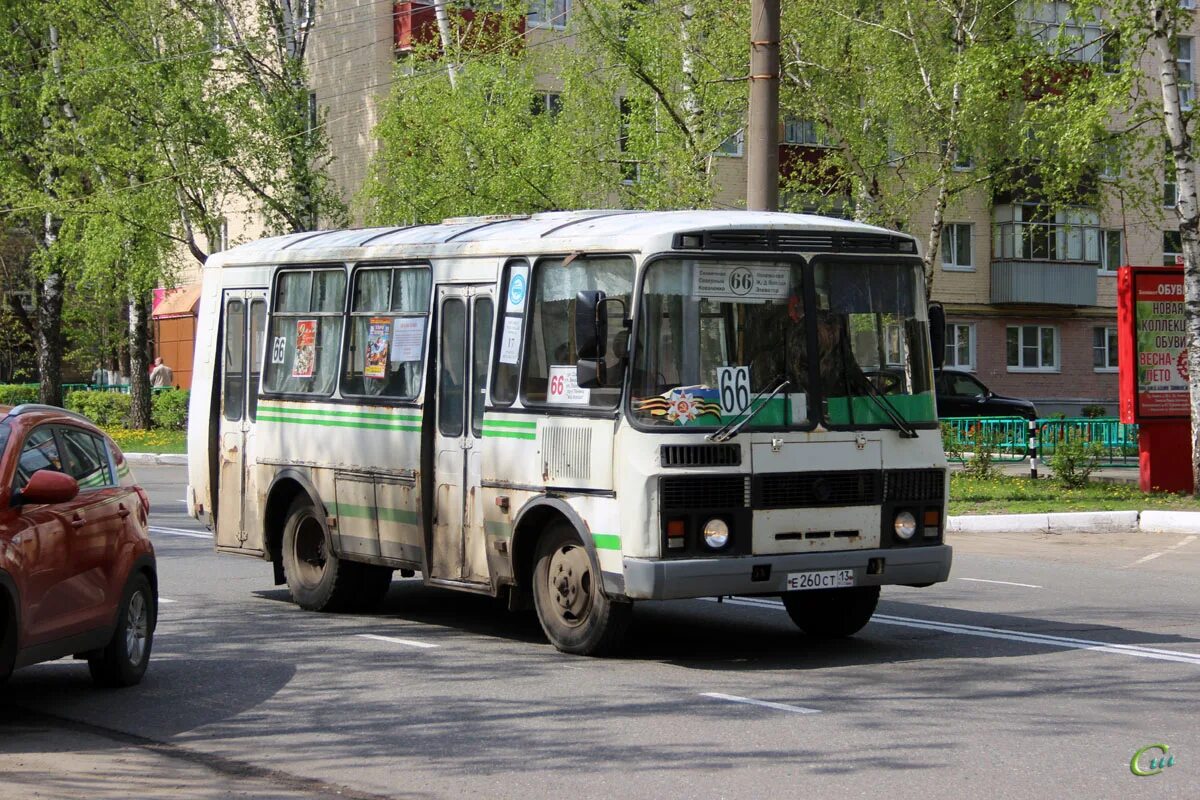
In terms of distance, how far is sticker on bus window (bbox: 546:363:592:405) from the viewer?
1107 cm

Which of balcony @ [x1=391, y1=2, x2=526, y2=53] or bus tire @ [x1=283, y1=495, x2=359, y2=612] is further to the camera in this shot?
balcony @ [x1=391, y1=2, x2=526, y2=53]

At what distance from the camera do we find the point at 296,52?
4028cm

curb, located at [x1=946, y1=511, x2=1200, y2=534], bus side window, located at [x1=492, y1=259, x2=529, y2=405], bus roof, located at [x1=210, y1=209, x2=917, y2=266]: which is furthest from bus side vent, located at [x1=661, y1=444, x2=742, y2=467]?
curb, located at [x1=946, y1=511, x2=1200, y2=534]

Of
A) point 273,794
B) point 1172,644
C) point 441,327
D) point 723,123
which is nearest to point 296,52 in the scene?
point 723,123

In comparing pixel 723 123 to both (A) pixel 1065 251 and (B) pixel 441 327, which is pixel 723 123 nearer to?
(B) pixel 441 327

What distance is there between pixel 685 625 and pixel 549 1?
25.2 m

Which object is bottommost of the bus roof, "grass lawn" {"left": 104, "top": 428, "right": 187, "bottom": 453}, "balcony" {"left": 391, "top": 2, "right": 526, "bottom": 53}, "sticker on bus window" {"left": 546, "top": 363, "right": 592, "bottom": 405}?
"grass lawn" {"left": 104, "top": 428, "right": 187, "bottom": 453}

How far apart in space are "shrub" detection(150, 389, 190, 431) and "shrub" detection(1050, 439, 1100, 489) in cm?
2483

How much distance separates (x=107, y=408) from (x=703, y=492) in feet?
127

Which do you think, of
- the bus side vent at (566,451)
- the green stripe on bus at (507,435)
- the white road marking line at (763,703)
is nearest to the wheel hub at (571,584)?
the bus side vent at (566,451)

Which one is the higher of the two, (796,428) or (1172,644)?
(796,428)

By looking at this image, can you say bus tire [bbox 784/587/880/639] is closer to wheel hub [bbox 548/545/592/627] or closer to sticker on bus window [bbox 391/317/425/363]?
wheel hub [bbox 548/545/592/627]

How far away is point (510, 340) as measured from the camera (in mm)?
11812

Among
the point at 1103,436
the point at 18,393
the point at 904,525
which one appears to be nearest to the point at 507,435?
the point at 904,525
